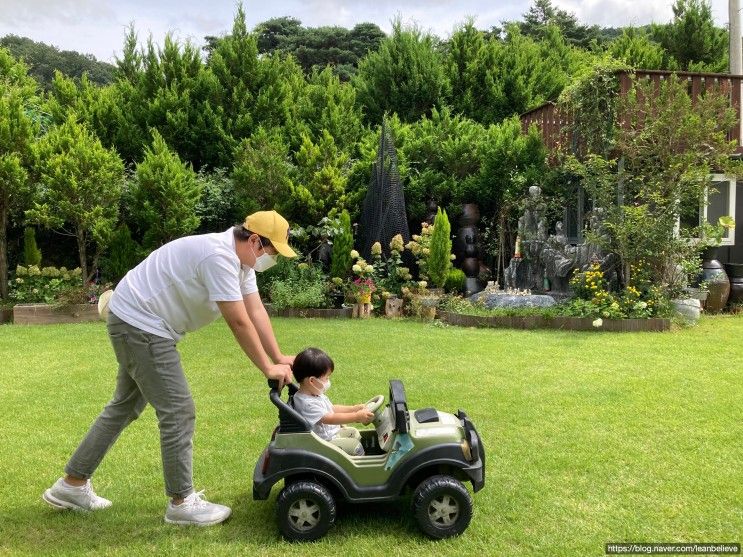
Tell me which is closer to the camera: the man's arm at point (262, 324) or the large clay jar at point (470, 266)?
the man's arm at point (262, 324)

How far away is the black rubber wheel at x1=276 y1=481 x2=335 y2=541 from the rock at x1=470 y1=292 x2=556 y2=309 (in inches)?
301

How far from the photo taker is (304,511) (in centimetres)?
317

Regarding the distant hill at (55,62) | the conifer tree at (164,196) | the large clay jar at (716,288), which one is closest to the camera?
the large clay jar at (716,288)

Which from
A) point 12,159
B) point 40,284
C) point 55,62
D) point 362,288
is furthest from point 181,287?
point 55,62

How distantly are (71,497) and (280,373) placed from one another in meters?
1.34

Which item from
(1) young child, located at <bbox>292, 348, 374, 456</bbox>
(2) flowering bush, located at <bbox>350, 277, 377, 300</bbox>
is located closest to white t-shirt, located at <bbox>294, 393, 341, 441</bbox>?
(1) young child, located at <bbox>292, 348, 374, 456</bbox>

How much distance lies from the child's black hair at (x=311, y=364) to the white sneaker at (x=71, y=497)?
50.8 inches

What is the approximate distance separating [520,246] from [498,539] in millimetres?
10116

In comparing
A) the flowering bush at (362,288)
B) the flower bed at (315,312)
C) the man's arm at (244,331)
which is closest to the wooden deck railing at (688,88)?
the flowering bush at (362,288)

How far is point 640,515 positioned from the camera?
3303mm

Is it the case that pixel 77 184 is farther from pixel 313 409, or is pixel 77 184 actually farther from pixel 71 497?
pixel 313 409

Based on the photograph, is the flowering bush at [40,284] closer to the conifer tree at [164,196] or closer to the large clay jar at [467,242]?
the conifer tree at [164,196]

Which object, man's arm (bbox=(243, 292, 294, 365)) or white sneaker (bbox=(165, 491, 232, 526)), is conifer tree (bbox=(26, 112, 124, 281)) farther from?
white sneaker (bbox=(165, 491, 232, 526))

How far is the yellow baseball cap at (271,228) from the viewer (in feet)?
10.6
